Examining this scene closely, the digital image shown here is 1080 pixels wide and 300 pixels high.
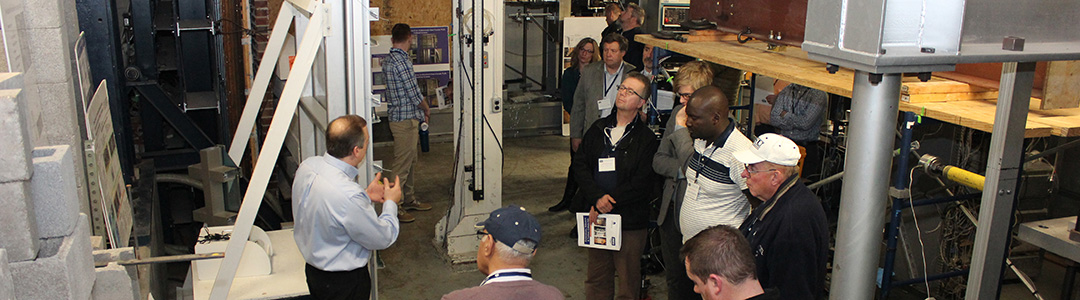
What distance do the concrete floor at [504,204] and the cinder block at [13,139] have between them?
3691 mm

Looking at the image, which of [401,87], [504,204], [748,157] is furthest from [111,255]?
[504,204]

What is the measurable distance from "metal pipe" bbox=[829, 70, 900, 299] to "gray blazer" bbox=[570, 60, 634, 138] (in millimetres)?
4649

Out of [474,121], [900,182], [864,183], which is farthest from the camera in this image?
[474,121]

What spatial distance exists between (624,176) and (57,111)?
282 centimetres

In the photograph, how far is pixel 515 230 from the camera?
274 cm

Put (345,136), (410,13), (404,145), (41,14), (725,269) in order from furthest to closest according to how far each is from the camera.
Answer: (410,13) → (404,145) → (345,136) → (41,14) → (725,269)

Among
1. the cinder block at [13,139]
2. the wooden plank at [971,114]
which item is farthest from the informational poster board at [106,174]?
the wooden plank at [971,114]

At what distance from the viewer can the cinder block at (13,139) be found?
1813 millimetres

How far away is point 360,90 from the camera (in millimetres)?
4031

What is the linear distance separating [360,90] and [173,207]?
312 cm

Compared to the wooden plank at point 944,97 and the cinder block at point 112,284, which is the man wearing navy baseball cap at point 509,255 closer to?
the cinder block at point 112,284

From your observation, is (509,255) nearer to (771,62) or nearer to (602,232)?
(602,232)

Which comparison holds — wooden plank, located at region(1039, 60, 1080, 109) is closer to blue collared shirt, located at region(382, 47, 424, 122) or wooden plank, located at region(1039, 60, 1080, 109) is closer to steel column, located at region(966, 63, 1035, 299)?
steel column, located at region(966, 63, 1035, 299)

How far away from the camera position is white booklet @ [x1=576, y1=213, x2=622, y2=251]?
15.1 feet
